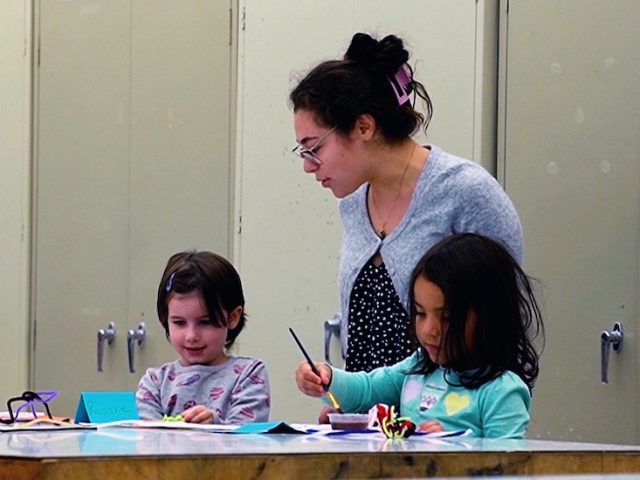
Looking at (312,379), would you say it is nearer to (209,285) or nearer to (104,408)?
(104,408)

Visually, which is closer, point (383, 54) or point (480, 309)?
point (480, 309)

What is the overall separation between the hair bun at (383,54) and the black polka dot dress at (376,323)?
0.37 metres

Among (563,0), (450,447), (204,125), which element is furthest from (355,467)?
(204,125)

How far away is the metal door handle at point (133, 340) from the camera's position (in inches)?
174

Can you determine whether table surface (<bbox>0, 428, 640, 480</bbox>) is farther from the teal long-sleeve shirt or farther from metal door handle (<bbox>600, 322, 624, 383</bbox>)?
metal door handle (<bbox>600, 322, 624, 383</bbox>)

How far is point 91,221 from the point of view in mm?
4641

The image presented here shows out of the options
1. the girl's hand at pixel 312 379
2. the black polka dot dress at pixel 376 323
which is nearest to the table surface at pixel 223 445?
the girl's hand at pixel 312 379

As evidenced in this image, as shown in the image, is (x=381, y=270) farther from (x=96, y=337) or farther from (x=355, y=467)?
(x=96, y=337)

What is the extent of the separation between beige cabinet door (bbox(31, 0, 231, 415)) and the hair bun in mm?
1646

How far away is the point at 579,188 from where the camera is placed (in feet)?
10.5

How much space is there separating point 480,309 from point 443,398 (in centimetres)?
14

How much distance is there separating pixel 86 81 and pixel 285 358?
1.30 m

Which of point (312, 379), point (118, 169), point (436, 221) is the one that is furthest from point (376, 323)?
point (118, 169)

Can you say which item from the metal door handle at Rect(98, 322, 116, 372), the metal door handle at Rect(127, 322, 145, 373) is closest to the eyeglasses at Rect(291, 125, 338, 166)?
the metal door handle at Rect(127, 322, 145, 373)
